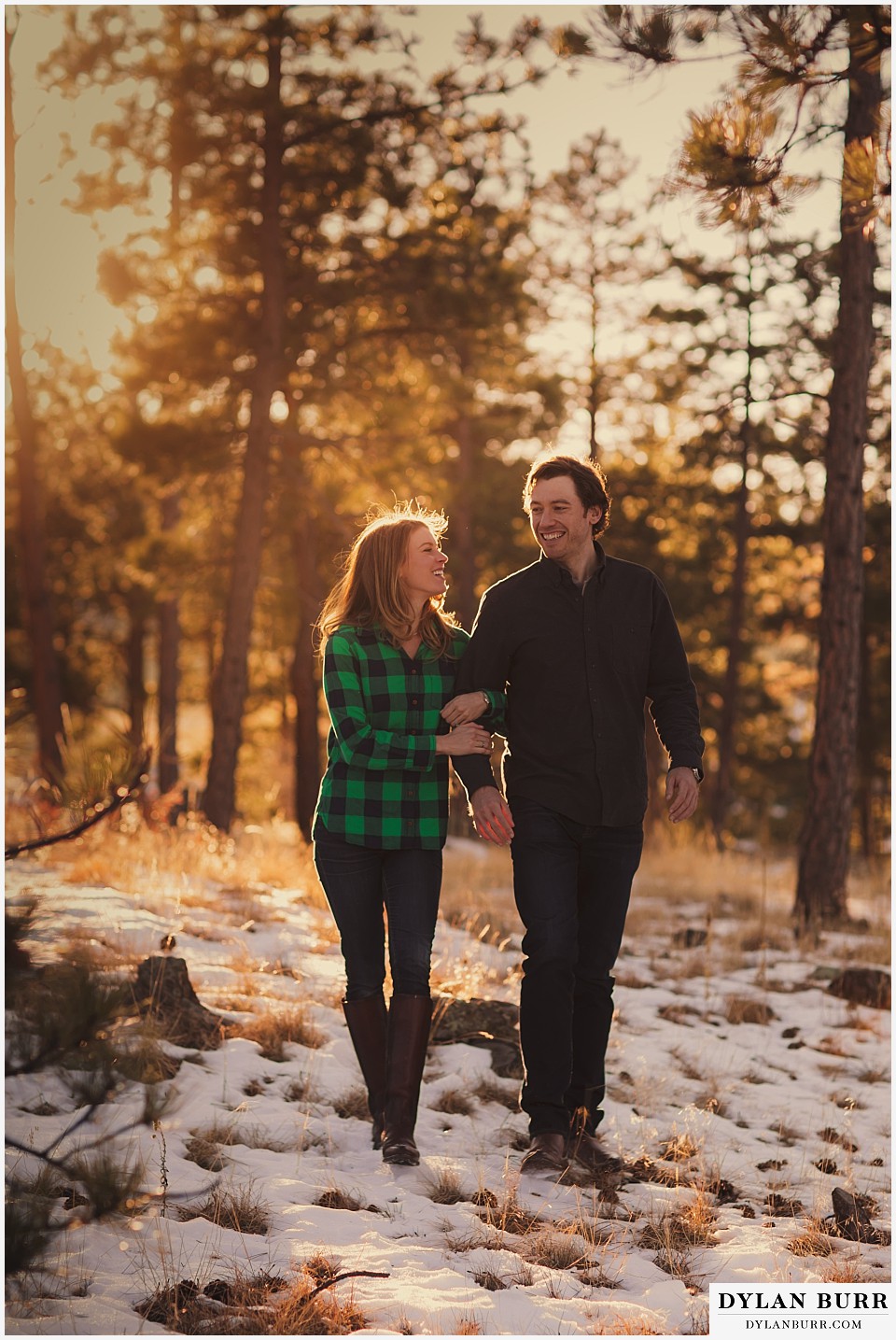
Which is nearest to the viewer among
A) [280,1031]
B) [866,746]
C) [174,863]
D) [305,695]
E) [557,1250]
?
[557,1250]

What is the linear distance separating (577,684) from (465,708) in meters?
0.44

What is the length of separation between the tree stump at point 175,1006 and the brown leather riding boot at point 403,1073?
128cm

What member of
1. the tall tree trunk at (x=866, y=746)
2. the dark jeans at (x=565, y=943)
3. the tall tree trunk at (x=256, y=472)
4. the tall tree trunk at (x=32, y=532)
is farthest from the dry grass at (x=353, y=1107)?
the tall tree trunk at (x=866, y=746)

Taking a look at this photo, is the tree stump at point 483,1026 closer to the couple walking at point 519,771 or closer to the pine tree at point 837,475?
the couple walking at point 519,771

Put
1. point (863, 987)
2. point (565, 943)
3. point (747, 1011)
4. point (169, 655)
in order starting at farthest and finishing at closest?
point (169, 655), point (863, 987), point (747, 1011), point (565, 943)

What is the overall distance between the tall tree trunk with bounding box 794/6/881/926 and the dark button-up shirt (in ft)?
18.6

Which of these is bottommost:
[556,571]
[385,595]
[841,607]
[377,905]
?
[377,905]

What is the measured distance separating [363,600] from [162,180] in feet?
47.8

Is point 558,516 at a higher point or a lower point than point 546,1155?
higher

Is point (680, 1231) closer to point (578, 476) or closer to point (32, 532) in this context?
point (578, 476)

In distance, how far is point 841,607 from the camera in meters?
9.61

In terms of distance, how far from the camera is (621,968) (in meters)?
7.40

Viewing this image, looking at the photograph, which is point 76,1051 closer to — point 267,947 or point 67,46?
point 267,947

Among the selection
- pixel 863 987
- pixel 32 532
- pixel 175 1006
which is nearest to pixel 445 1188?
pixel 175 1006
